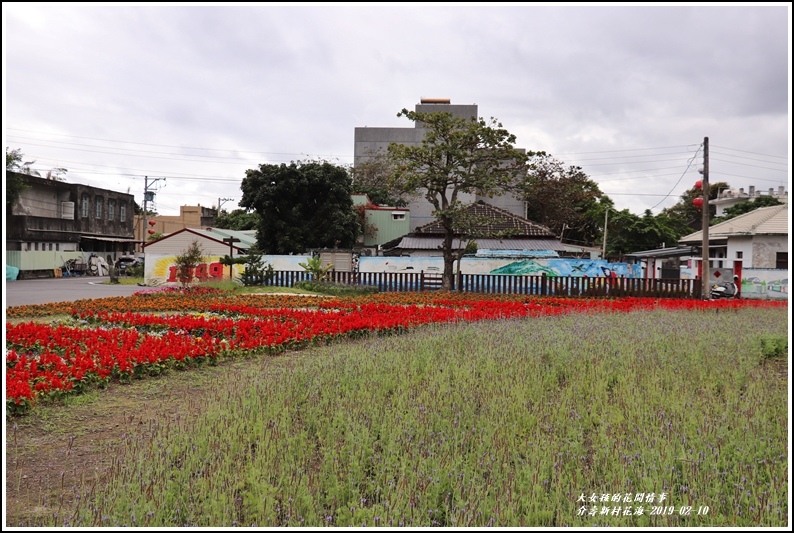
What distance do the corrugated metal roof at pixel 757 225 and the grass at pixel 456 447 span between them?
2156 cm

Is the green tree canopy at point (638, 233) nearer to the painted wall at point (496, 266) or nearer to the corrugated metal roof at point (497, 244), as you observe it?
the corrugated metal roof at point (497, 244)

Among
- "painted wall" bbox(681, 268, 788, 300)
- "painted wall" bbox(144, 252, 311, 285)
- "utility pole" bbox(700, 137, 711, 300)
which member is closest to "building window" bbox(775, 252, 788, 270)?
"painted wall" bbox(681, 268, 788, 300)

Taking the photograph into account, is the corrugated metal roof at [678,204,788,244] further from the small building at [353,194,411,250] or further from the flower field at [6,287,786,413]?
the small building at [353,194,411,250]

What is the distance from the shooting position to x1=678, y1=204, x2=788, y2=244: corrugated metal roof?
25.5 m

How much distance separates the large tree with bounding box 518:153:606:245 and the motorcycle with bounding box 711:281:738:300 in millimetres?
23072

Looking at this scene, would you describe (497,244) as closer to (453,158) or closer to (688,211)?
(453,158)

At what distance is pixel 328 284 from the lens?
21484 mm

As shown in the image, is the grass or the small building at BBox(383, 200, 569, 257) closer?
the grass

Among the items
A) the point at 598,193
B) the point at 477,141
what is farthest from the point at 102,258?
the point at 598,193

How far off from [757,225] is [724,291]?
702cm

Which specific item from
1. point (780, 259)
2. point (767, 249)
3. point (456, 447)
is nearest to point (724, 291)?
point (780, 259)

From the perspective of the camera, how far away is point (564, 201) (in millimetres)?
45719

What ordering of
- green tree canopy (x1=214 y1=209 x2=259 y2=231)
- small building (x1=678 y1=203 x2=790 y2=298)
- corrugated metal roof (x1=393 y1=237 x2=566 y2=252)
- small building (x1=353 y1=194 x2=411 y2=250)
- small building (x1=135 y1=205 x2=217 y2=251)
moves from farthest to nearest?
1. small building (x1=135 y1=205 x2=217 y2=251)
2. green tree canopy (x1=214 y1=209 x2=259 y2=231)
3. small building (x1=353 y1=194 x2=411 y2=250)
4. corrugated metal roof (x1=393 y1=237 x2=566 y2=252)
5. small building (x1=678 y1=203 x2=790 y2=298)

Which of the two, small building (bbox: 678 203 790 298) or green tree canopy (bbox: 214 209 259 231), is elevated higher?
green tree canopy (bbox: 214 209 259 231)
